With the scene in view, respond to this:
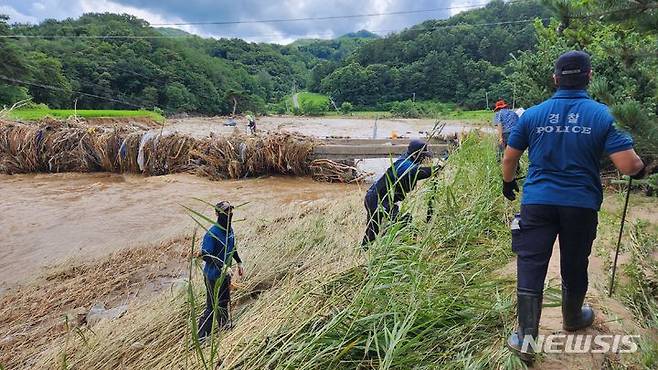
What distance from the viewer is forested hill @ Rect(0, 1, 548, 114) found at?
171 ft

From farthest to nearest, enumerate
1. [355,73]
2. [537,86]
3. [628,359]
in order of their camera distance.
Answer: [355,73]
[537,86]
[628,359]

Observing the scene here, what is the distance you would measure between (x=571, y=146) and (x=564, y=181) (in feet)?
0.59

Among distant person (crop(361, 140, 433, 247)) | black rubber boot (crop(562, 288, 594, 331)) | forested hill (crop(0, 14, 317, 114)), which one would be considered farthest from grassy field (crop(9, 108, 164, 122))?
black rubber boot (crop(562, 288, 594, 331))

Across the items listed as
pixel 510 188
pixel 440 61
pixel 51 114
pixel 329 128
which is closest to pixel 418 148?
pixel 510 188

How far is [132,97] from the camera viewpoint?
2463 inches

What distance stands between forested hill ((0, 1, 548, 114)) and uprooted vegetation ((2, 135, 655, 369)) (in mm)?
41336

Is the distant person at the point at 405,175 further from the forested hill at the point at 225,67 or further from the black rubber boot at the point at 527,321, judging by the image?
the forested hill at the point at 225,67

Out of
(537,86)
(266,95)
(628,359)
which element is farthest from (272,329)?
(266,95)

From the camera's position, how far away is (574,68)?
7.48ft

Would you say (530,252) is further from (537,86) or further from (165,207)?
(165,207)

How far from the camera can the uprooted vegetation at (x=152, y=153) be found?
13.7m

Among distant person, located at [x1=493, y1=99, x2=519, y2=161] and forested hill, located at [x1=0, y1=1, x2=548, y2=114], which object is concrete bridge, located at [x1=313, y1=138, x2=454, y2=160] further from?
forested hill, located at [x1=0, y1=1, x2=548, y2=114]

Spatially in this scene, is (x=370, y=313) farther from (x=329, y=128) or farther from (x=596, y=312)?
(x=329, y=128)

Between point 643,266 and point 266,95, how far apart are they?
95.3 metres
